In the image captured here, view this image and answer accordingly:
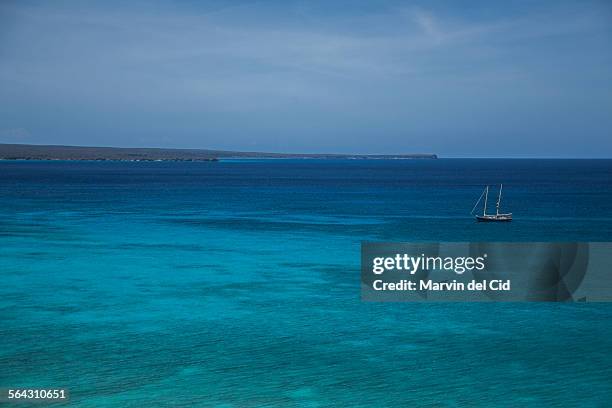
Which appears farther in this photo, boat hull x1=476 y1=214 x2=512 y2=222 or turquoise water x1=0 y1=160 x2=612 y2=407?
boat hull x1=476 y1=214 x2=512 y2=222

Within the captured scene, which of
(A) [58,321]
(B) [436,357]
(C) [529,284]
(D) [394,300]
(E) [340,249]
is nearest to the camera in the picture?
(B) [436,357]

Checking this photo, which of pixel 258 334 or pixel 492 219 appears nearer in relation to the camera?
pixel 258 334

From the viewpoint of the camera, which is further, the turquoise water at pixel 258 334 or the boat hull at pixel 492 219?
the boat hull at pixel 492 219

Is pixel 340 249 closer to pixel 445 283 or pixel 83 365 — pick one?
pixel 445 283

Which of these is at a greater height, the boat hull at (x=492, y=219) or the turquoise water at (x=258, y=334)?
the boat hull at (x=492, y=219)

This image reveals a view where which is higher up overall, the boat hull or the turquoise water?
the boat hull

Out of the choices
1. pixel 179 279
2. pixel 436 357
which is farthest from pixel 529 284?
pixel 179 279

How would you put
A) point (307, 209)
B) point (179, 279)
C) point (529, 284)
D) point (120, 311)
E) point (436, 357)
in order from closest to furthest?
point (436, 357) → point (120, 311) → point (529, 284) → point (179, 279) → point (307, 209)

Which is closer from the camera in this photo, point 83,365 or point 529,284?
point 83,365

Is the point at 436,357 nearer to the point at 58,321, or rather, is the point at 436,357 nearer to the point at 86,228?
the point at 58,321

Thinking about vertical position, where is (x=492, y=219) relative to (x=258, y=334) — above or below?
above
